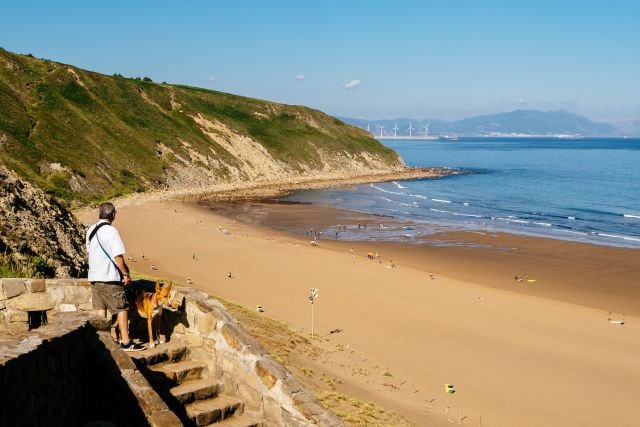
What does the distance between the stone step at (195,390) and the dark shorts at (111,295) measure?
1332mm

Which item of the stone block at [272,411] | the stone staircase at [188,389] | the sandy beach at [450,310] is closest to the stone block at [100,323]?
the stone staircase at [188,389]

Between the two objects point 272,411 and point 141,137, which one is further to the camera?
point 141,137

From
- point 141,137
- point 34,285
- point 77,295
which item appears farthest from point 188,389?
point 141,137

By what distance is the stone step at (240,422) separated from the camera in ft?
23.7

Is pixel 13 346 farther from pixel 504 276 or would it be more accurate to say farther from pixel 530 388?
pixel 504 276

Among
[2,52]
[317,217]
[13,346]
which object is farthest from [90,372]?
[2,52]

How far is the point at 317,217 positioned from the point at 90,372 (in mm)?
42390

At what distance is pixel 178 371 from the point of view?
7648 mm

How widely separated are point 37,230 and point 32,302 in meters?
6.90

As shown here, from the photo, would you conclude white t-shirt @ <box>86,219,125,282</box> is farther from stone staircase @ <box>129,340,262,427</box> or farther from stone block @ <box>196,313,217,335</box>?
stone block @ <box>196,313,217,335</box>

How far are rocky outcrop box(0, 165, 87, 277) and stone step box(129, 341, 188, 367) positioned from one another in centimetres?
550

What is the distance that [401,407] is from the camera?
11.7 m

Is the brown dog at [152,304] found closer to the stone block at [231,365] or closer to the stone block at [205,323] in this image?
the stone block at [205,323]

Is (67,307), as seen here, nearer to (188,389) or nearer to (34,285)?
(34,285)
